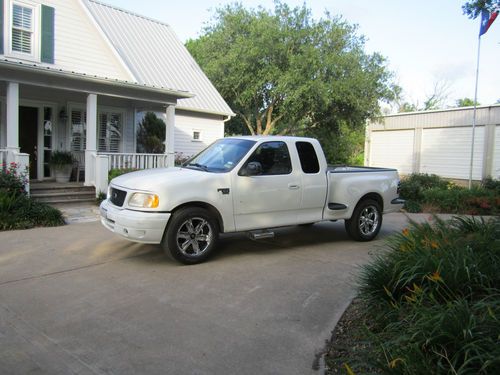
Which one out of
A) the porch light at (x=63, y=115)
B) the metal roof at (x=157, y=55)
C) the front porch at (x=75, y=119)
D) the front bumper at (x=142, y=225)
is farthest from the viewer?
the metal roof at (x=157, y=55)

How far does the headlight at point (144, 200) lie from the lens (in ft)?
20.2

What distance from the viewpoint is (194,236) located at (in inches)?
257

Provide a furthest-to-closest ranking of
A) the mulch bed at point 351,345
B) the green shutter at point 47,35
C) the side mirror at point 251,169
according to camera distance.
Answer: the green shutter at point 47,35 < the side mirror at point 251,169 < the mulch bed at point 351,345

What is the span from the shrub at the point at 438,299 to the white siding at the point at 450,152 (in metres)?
18.7

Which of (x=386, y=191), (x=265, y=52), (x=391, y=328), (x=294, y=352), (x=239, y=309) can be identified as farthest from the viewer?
(x=265, y=52)

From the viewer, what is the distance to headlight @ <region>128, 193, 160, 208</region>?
6.17 m

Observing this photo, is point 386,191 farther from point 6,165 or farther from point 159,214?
point 6,165

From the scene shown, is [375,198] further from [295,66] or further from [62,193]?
[295,66]

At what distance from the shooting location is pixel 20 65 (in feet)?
35.1

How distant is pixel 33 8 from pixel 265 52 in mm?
12374

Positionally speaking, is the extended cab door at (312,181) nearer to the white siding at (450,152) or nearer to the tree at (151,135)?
Answer: the tree at (151,135)

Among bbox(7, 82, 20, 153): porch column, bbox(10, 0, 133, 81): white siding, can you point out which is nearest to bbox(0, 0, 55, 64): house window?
bbox(10, 0, 133, 81): white siding

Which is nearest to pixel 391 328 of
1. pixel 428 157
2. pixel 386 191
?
pixel 386 191

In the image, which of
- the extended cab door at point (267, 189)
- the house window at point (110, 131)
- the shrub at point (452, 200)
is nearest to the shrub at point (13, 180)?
the house window at point (110, 131)
